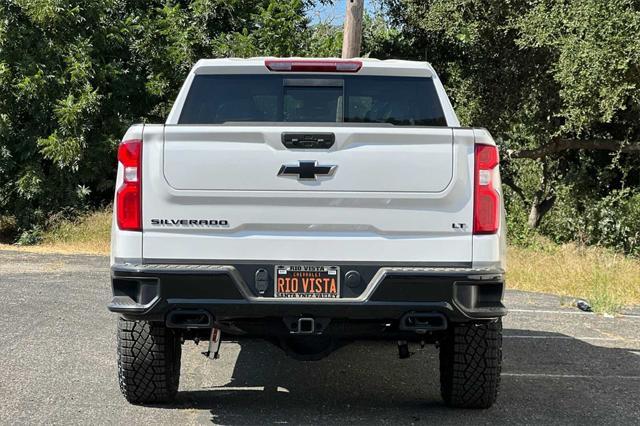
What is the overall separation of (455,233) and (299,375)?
2391mm

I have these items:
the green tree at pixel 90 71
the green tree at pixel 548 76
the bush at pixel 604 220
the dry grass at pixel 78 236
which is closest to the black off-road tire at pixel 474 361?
the green tree at pixel 548 76

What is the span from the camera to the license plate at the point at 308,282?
4.39 m

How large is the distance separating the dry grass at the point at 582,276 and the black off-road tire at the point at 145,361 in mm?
6242

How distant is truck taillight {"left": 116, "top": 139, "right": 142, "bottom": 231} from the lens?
4.35 m

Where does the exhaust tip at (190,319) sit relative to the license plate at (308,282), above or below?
below

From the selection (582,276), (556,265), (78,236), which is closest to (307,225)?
(582,276)

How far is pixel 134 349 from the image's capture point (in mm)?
4938

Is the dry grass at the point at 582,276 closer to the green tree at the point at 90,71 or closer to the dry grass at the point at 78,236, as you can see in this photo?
the green tree at the point at 90,71

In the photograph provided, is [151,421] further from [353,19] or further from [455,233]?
[353,19]

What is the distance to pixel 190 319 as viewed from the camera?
4.50m

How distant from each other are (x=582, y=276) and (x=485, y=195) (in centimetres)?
859

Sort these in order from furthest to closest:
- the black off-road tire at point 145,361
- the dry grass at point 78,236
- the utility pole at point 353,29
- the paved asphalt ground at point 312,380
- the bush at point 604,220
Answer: the bush at point 604,220 → the dry grass at point 78,236 → the utility pole at point 353,29 → the paved asphalt ground at point 312,380 → the black off-road tire at point 145,361

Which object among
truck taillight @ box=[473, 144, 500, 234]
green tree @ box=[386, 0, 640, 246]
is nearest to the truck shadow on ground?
truck taillight @ box=[473, 144, 500, 234]

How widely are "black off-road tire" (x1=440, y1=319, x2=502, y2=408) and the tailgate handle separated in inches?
55.8
